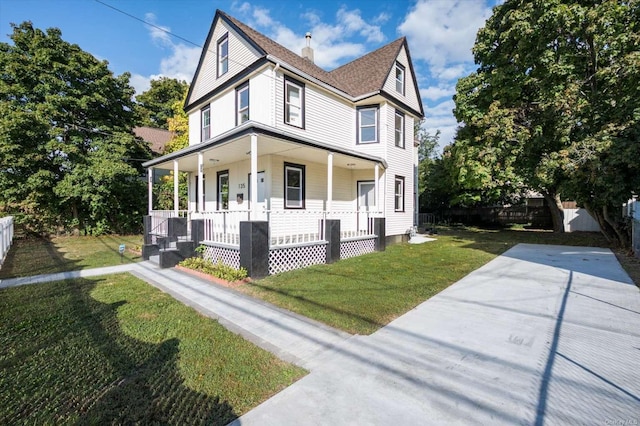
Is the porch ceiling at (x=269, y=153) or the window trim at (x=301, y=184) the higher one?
the porch ceiling at (x=269, y=153)

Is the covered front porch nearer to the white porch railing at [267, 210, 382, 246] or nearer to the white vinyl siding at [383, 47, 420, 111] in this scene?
the white porch railing at [267, 210, 382, 246]

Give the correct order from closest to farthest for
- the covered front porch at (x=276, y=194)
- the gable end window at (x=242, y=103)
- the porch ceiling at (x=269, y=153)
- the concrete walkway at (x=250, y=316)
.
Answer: the concrete walkway at (x=250, y=316), the covered front porch at (x=276, y=194), the porch ceiling at (x=269, y=153), the gable end window at (x=242, y=103)

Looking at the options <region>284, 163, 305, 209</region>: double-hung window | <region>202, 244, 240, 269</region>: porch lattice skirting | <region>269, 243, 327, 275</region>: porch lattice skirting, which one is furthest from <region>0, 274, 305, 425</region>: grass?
<region>284, 163, 305, 209</region>: double-hung window

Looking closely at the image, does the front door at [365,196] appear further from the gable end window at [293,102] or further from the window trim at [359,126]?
the gable end window at [293,102]

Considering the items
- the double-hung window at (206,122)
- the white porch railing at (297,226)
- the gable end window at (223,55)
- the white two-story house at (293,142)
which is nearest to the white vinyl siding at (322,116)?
the white two-story house at (293,142)

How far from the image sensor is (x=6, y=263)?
8.55 metres

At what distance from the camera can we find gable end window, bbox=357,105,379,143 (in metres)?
12.6

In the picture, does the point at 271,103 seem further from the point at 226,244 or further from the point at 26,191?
the point at 26,191

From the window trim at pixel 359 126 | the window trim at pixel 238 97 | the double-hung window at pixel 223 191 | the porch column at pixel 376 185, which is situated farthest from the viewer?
the window trim at pixel 359 126

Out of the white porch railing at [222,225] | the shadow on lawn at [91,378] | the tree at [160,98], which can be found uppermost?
the tree at [160,98]

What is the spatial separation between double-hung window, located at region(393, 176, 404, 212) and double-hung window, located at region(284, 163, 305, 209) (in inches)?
190

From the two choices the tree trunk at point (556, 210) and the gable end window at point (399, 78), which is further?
the tree trunk at point (556, 210)

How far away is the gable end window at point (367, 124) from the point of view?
12.6 metres

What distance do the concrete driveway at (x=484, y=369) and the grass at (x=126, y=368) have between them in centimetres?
48
